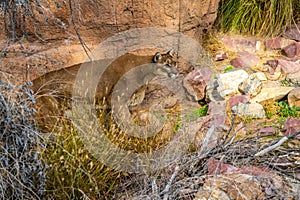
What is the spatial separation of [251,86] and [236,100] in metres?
0.30

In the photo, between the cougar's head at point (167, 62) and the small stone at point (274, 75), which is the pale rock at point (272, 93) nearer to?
the small stone at point (274, 75)

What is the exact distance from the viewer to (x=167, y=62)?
4629 millimetres

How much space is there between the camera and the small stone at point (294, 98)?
13.8 feet

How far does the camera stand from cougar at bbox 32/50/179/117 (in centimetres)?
340

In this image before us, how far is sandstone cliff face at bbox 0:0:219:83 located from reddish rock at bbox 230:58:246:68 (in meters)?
1.10

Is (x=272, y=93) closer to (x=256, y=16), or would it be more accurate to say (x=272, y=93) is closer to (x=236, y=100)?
(x=236, y=100)

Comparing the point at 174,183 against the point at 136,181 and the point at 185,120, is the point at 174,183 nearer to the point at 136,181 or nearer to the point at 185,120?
the point at 136,181

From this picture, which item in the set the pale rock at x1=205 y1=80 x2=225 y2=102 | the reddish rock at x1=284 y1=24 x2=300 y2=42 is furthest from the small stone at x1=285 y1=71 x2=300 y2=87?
the reddish rock at x1=284 y1=24 x2=300 y2=42

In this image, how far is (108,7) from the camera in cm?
409

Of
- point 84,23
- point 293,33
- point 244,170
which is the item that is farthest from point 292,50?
point 244,170

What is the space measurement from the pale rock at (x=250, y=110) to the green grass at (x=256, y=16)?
6.79 feet

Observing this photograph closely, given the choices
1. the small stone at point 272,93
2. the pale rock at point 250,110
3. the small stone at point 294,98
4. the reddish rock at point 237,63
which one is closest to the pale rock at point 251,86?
the small stone at point 272,93

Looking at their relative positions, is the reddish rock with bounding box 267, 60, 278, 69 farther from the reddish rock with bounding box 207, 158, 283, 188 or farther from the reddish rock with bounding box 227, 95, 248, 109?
the reddish rock with bounding box 207, 158, 283, 188

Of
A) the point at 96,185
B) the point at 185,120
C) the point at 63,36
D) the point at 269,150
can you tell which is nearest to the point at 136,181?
the point at 96,185
